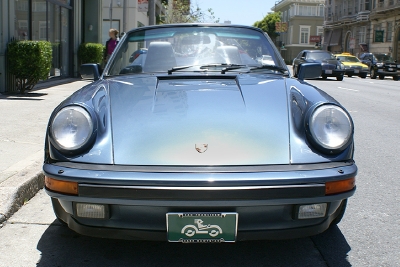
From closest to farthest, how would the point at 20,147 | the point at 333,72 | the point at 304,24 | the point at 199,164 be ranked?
the point at 199,164 → the point at 20,147 → the point at 333,72 → the point at 304,24

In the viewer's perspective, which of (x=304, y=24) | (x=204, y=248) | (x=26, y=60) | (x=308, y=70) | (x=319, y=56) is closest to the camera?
(x=204, y=248)

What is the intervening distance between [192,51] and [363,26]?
180 ft

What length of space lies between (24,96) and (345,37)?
182 feet

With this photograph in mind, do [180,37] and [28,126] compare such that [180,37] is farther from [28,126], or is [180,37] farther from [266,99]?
[28,126]

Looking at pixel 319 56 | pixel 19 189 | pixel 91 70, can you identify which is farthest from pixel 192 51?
pixel 319 56

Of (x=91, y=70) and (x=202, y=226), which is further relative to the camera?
(x=91, y=70)

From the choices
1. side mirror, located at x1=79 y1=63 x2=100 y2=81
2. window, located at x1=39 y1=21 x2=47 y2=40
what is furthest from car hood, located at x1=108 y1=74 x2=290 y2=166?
window, located at x1=39 y1=21 x2=47 y2=40

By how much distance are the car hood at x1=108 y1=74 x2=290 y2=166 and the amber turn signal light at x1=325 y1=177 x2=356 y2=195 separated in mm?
247

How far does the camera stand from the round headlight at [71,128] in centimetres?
263

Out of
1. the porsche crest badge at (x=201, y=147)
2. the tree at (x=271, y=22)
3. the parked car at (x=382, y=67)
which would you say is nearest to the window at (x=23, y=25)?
the porsche crest badge at (x=201, y=147)

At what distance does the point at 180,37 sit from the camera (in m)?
4.07

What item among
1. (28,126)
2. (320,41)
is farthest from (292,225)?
(320,41)

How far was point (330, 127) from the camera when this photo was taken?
273cm

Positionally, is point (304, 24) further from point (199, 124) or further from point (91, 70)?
point (199, 124)
